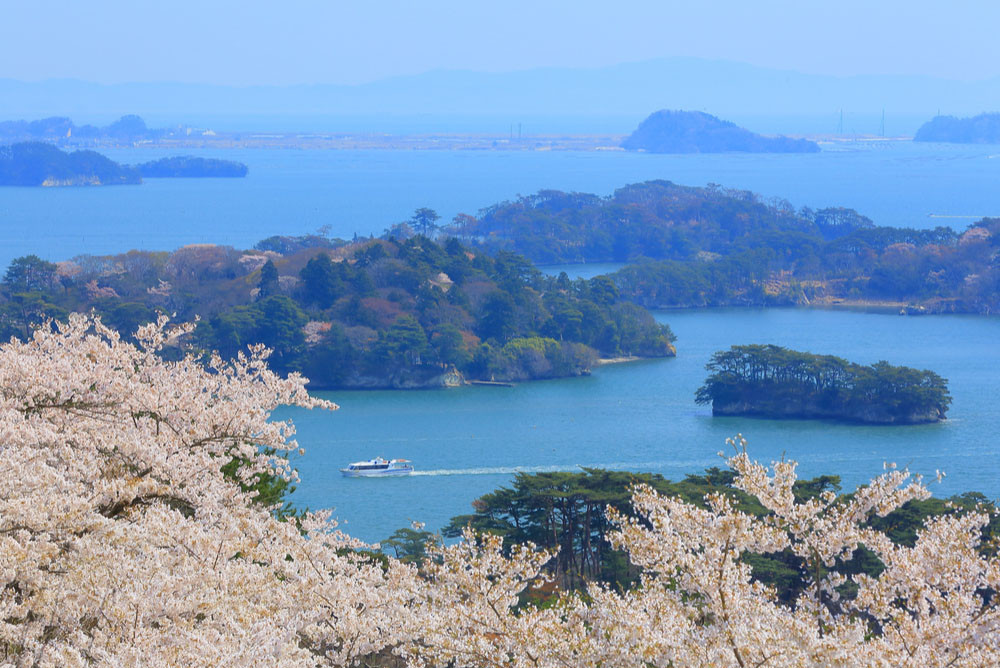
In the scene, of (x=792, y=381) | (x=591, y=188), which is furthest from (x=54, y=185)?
(x=792, y=381)

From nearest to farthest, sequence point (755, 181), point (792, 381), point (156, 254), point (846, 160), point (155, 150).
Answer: point (792, 381)
point (156, 254)
point (755, 181)
point (846, 160)
point (155, 150)

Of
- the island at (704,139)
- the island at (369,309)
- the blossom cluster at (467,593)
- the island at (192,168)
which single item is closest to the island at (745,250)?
the island at (369,309)

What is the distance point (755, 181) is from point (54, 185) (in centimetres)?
7121

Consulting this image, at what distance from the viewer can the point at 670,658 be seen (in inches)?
185

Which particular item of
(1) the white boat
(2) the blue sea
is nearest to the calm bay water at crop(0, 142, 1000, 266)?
(2) the blue sea

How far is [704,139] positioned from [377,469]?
166 metres

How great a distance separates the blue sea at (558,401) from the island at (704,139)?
72.6 meters

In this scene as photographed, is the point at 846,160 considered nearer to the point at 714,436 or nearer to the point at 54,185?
the point at 54,185

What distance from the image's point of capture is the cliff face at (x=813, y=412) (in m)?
33.7

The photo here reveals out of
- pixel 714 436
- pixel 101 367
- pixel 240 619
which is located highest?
pixel 101 367

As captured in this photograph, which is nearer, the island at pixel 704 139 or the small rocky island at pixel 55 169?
the small rocky island at pixel 55 169

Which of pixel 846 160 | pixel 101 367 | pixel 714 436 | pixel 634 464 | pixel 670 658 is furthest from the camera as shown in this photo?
pixel 846 160

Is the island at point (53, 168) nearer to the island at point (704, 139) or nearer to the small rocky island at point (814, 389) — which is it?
the island at point (704, 139)

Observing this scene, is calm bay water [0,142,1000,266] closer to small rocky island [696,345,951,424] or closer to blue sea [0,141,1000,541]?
blue sea [0,141,1000,541]
